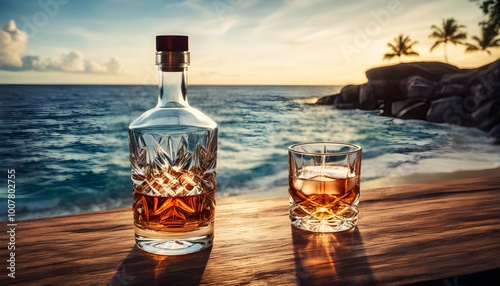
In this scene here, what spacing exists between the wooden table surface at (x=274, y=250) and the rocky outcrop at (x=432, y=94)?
10.8 m

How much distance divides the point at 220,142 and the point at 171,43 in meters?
9.74

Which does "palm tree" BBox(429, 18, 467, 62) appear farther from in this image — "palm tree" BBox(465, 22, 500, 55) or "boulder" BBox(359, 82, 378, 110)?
"boulder" BBox(359, 82, 378, 110)

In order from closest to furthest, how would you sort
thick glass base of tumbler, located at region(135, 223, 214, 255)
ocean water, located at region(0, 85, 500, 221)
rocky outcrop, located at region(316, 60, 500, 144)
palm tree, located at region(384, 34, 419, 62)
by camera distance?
1. thick glass base of tumbler, located at region(135, 223, 214, 255)
2. ocean water, located at region(0, 85, 500, 221)
3. rocky outcrop, located at region(316, 60, 500, 144)
4. palm tree, located at region(384, 34, 419, 62)

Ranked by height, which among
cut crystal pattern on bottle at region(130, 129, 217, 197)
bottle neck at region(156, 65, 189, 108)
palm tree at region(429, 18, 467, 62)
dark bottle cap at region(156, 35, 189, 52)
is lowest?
cut crystal pattern on bottle at region(130, 129, 217, 197)

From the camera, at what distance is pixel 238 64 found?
17.9m

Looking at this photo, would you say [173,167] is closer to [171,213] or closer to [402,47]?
[171,213]

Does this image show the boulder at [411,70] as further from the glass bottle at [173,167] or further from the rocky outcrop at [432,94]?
the glass bottle at [173,167]

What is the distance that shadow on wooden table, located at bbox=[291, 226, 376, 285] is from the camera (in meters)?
0.76

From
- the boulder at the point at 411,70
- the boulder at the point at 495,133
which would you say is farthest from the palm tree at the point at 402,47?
the boulder at the point at 495,133

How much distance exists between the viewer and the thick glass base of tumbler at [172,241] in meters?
0.86

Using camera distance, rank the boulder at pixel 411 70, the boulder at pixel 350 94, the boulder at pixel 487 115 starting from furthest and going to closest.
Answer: the boulder at pixel 350 94 → the boulder at pixel 411 70 → the boulder at pixel 487 115

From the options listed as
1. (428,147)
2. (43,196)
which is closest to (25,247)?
(43,196)

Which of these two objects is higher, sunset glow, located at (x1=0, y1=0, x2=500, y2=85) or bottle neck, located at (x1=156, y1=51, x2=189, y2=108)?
sunset glow, located at (x1=0, y1=0, x2=500, y2=85)

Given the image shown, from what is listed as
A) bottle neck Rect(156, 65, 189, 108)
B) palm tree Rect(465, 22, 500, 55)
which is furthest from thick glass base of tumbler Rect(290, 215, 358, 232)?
palm tree Rect(465, 22, 500, 55)
